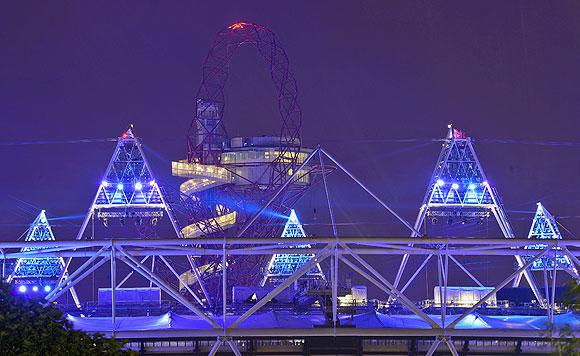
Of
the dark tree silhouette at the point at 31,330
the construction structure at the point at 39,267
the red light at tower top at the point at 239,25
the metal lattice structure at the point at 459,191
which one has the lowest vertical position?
the dark tree silhouette at the point at 31,330

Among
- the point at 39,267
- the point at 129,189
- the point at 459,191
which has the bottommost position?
the point at 39,267

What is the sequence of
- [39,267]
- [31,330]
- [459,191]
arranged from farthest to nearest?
[39,267] < [459,191] < [31,330]

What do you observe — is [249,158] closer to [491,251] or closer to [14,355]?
[491,251]

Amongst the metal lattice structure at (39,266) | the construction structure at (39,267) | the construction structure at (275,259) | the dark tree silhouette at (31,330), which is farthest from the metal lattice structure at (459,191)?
the dark tree silhouette at (31,330)

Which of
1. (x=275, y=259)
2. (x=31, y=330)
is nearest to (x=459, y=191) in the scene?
(x=275, y=259)

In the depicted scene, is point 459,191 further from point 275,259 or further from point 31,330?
point 31,330

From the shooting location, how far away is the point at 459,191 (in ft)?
297

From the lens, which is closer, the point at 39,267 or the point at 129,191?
the point at 129,191

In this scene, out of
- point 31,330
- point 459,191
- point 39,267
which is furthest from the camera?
point 39,267

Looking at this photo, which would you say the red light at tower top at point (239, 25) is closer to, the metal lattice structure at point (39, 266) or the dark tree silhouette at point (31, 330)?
the metal lattice structure at point (39, 266)

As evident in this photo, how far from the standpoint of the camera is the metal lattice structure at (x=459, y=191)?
88.6 meters

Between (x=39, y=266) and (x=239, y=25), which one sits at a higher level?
(x=239, y=25)

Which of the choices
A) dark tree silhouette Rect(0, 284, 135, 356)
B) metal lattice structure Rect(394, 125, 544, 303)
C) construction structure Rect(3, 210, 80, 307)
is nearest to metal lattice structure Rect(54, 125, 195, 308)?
construction structure Rect(3, 210, 80, 307)

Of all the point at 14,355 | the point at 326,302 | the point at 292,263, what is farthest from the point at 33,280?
the point at 14,355
